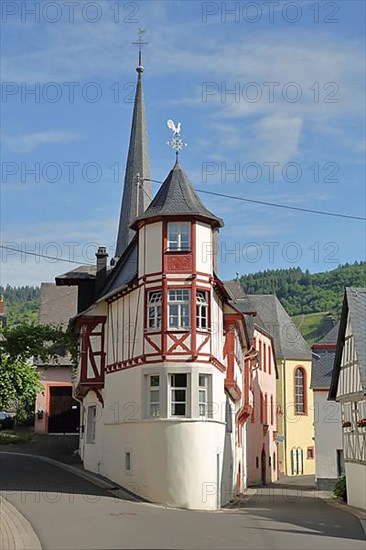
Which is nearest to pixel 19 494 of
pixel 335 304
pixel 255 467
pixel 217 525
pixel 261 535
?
pixel 217 525

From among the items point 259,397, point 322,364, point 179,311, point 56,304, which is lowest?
point 259,397

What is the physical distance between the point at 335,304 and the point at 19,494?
9492 cm

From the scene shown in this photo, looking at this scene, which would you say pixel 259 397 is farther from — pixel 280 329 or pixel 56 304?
pixel 56 304

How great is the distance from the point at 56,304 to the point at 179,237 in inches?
1001

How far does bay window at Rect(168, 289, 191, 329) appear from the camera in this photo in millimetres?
28969

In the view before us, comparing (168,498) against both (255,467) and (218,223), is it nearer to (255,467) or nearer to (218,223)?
(218,223)

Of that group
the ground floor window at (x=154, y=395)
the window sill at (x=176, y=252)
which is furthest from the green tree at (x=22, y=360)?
the window sill at (x=176, y=252)

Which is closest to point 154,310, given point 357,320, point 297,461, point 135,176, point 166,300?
point 166,300

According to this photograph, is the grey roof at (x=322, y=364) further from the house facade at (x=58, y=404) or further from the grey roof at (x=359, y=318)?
the house facade at (x=58, y=404)

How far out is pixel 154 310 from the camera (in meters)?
29.4

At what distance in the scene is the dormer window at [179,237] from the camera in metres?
29.4

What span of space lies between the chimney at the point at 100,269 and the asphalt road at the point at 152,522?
8655mm

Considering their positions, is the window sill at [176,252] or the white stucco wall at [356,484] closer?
the white stucco wall at [356,484]

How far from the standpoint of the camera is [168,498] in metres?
27.7
